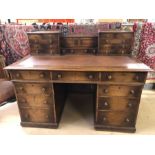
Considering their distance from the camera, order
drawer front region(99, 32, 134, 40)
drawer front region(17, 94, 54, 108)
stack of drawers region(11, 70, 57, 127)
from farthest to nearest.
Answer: drawer front region(99, 32, 134, 40) < drawer front region(17, 94, 54, 108) < stack of drawers region(11, 70, 57, 127)

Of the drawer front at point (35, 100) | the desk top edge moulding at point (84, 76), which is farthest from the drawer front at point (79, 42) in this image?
the drawer front at point (35, 100)

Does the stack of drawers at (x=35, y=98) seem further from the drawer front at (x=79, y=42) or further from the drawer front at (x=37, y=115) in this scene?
the drawer front at (x=79, y=42)

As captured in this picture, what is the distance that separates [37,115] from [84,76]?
0.72 m

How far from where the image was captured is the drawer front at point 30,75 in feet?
5.02

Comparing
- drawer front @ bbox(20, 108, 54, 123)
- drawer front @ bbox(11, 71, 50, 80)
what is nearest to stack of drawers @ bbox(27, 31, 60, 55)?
drawer front @ bbox(11, 71, 50, 80)

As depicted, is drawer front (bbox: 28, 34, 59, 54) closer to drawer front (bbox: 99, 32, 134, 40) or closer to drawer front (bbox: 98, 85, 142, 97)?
drawer front (bbox: 99, 32, 134, 40)

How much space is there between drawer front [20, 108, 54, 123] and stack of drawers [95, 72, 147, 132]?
1.73 ft

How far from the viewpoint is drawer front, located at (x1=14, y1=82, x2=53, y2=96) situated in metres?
1.61

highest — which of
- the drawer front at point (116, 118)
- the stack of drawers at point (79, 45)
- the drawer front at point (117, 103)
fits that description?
the stack of drawers at point (79, 45)

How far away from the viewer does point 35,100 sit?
169cm

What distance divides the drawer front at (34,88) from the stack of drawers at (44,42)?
0.51 metres

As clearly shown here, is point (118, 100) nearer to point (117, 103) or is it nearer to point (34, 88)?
point (117, 103)

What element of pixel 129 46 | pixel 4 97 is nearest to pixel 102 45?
pixel 129 46
